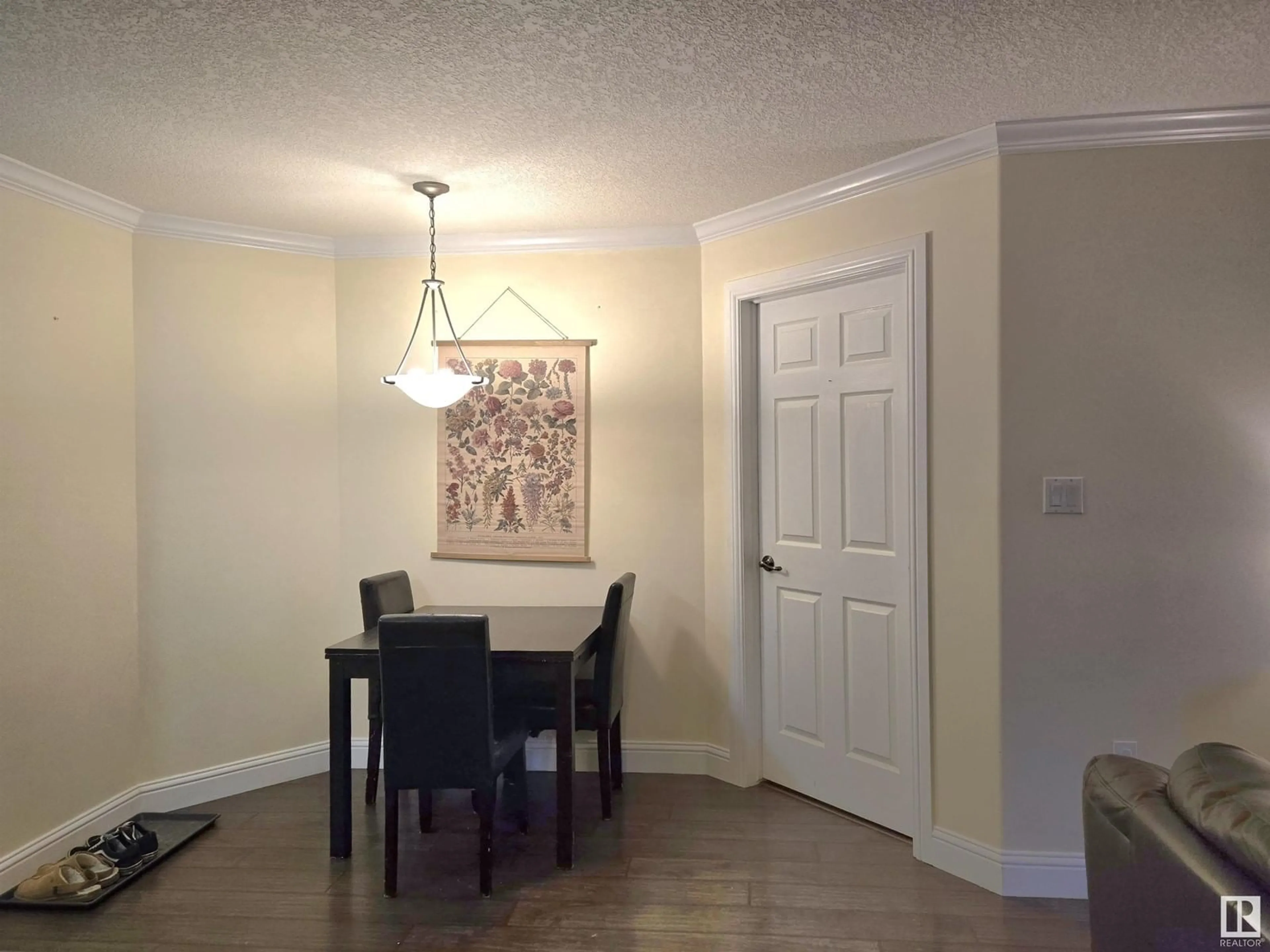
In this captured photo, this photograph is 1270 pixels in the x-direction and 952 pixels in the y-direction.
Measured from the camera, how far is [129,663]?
11.1ft

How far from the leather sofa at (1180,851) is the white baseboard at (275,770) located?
2190 millimetres

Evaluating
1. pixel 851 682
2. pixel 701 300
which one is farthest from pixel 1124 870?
pixel 701 300

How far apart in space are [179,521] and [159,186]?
1.33 meters

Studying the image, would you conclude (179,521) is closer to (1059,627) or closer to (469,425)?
(469,425)

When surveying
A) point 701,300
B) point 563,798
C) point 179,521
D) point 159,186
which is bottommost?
point 563,798

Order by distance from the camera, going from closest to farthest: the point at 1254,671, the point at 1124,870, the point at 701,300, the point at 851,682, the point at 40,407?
the point at 1124,870 < the point at 1254,671 < the point at 40,407 < the point at 851,682 < the point at 701,300

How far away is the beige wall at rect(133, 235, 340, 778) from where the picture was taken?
138 inches

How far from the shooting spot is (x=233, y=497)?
370cm

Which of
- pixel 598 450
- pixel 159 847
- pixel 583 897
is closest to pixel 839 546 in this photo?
pixel 598 450

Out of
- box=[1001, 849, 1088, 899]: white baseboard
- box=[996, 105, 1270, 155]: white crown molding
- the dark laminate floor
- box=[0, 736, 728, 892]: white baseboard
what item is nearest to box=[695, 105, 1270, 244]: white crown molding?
box=[996, 105, 1270, 155]: white crown molding

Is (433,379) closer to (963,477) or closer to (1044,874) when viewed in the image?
(963,477)

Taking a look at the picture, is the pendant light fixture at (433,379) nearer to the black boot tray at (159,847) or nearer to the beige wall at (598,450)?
the beige wall at (598,450)

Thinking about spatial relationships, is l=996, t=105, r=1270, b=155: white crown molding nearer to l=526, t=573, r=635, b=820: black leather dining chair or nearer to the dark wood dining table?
l=526, t=573, r=635, b=820: black leather dining chair

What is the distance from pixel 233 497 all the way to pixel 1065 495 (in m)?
3.25
